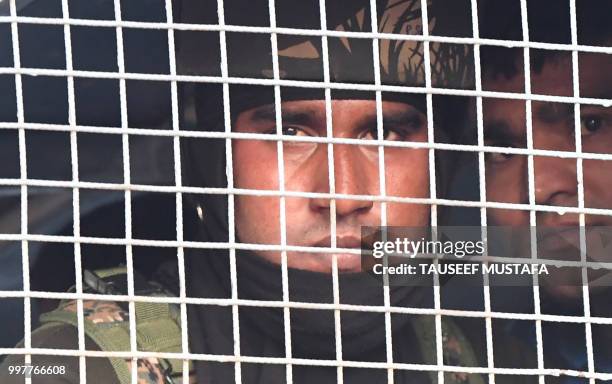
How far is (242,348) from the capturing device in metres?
2.21

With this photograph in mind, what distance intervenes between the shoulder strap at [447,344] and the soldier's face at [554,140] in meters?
0.25

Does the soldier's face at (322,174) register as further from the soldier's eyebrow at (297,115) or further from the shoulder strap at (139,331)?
the shoulder strap at (139,331)

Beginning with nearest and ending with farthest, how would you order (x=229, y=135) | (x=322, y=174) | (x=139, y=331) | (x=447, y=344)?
(x=229, y=135) → (x=139, y=331) → (x=322, y=174) → (x=447, y=344)

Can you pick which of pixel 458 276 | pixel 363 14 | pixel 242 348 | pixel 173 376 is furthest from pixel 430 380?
pixel 363 14

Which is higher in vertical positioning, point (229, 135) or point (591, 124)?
point (591, 124)

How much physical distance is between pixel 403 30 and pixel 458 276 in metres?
0.59

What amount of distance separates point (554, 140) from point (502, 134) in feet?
0.37

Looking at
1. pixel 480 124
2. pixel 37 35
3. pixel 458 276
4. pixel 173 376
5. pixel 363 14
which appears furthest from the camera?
pixel 458 276

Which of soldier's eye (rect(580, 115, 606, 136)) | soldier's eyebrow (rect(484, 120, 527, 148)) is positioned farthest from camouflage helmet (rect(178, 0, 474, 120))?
soldier's eye (rect(580, 115, 606, 136))

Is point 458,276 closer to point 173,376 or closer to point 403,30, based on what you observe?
point 403,30

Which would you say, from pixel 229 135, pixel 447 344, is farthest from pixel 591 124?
pixel 229 135

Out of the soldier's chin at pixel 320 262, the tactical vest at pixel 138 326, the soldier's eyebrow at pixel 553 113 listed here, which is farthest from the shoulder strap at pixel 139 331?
the soldier's eyebrow at pixel 553 113

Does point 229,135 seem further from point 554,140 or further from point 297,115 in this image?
point 554,140

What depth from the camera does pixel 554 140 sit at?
91.1 inches
